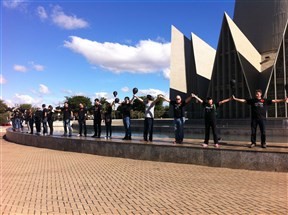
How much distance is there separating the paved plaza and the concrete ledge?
280mm

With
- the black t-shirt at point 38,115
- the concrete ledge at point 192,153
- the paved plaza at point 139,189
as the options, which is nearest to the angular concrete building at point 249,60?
the black t-shirt at point 38,115

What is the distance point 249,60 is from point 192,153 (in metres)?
32.9

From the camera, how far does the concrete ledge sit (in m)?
8.05

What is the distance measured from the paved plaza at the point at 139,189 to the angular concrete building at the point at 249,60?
29539 millimetres

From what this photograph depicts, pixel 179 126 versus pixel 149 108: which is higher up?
pixel 149 108

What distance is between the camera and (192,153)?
30.4ft

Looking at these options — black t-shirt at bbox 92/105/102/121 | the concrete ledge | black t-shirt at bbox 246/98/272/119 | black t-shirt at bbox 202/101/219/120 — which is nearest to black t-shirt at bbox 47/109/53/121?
the concrete ledge

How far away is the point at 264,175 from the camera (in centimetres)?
766

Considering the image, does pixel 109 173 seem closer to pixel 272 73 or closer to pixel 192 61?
pixel 272 73

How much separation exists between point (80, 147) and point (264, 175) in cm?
720

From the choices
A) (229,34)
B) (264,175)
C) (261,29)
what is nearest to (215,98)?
(229,34)

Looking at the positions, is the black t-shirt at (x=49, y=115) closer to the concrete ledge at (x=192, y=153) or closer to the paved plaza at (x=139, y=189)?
the concrete ledge at (x=192, y=153)

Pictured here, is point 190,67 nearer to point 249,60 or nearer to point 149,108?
point 249,60

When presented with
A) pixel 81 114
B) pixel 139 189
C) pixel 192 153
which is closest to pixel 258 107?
A: pixel 192 153
